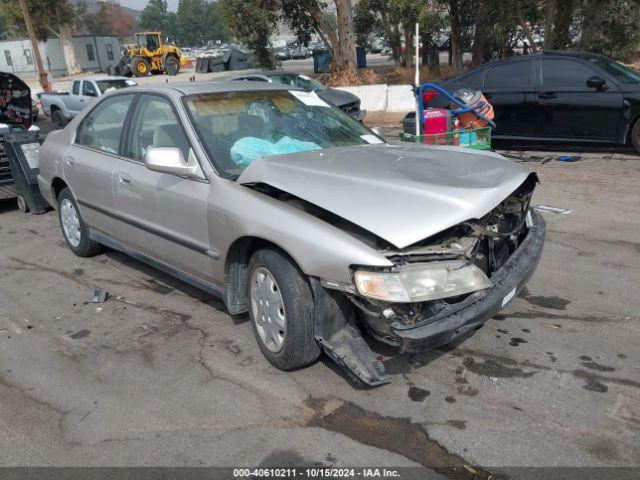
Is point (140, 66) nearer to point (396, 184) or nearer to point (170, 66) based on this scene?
point (170, 66)

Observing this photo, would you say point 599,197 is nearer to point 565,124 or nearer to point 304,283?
point 565,124

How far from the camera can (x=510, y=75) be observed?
9430mm

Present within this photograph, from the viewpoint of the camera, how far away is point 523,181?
11.6 ft

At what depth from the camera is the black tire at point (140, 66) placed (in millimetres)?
36031

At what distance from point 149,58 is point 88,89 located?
2110 centimetres

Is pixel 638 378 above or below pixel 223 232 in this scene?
below

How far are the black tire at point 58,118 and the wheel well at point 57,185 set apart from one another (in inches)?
530

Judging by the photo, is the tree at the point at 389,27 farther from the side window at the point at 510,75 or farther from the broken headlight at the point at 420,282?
the broken headlight at the point at 420,282

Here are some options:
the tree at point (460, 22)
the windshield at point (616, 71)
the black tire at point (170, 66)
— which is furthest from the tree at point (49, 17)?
the windshield at point (616, 71)

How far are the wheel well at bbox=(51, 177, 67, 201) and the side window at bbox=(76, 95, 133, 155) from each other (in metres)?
0.52

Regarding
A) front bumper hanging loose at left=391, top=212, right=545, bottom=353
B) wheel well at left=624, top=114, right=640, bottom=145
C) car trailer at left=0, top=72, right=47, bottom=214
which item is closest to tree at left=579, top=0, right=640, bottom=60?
wheel well at left=624, top=114, right=640, bottom=145

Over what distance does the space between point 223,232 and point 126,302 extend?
5.03ft

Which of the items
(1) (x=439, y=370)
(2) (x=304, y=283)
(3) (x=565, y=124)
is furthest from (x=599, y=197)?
(2) (x=304, y=283)

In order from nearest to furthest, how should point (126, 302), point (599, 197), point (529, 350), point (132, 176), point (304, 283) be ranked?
point (304, 283) < point (529, 350) < point (132, 176) < point (126, 302) < point (599, 197)
